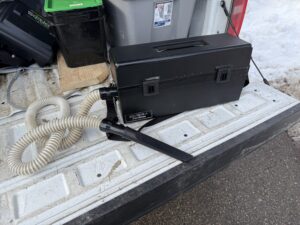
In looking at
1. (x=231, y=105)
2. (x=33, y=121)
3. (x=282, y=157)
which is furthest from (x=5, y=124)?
(x=282, y=157)

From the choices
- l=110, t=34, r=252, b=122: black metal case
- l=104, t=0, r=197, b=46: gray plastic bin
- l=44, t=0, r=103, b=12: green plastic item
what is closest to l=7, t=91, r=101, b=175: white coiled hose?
l=110, t=34, r=252, b=122: black metal case

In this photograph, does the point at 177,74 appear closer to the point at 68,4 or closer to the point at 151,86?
the point at 151,86

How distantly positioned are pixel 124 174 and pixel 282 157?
1.29 m

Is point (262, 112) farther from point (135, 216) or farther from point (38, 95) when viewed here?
point (38, 95)

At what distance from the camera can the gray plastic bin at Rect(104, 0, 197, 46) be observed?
1261mm

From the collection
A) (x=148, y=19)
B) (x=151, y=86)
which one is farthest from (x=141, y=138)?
(x=148, y=19)

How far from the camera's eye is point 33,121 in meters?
1.07

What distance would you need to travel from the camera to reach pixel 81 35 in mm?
1471

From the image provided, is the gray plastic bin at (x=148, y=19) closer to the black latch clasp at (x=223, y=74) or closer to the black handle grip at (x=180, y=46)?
the black handle grip at (x=180, y=46)

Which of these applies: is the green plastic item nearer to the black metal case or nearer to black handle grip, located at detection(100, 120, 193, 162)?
the black metal case

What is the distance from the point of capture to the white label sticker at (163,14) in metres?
1.28

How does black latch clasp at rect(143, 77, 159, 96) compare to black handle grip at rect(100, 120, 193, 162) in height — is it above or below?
above

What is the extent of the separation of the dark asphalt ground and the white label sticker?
3.09ft

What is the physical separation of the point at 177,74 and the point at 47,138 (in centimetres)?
59
